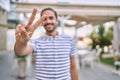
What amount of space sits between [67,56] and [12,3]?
8.61 feet

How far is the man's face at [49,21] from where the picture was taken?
218 centimetres

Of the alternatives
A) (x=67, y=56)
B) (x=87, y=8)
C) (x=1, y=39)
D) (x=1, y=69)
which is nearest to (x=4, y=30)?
(x=1, y=39)

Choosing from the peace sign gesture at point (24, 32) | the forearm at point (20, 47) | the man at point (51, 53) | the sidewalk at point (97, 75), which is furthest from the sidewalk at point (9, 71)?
the peace sign gesture at point (24, 32)

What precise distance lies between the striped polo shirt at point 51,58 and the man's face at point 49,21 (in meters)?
0.07

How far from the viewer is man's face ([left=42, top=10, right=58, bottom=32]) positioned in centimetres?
218

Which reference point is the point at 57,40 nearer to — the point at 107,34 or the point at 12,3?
the point at 12,3

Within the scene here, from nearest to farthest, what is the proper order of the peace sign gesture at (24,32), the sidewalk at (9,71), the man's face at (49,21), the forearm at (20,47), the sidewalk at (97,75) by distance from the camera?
the peace sign gesture at (24,32) < the forearm at (20,47) < the man's face at (49,21) < the sidewalk at (9,71) < the sidewalk at (97,75)

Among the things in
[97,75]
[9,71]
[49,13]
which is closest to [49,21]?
[49,13]

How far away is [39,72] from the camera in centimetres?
224

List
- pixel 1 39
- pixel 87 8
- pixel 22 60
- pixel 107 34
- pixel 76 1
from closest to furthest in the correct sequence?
pixel 1 39 < pixel 76 1 < pixel 87 8 < pixel 22 60 < pixel 107 34

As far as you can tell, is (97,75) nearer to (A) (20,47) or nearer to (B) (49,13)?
(B) (49,13)

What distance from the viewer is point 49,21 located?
219cm

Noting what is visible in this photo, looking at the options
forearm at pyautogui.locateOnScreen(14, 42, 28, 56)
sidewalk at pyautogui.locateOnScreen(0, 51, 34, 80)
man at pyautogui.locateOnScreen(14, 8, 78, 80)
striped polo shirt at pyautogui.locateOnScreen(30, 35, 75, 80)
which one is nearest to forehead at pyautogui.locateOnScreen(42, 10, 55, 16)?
man at pyautogui.locateOnScreen(14, 8, 78, 80)

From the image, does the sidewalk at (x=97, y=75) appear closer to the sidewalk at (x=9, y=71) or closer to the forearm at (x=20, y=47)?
the sidewalk at (x=9, y=71)
